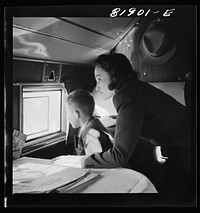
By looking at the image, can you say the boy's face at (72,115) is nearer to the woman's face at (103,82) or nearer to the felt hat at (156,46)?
the woman's face at (103,82)

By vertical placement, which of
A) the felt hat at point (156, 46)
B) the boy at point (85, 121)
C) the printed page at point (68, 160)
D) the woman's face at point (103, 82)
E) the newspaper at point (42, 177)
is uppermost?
the felt hat at point (156, 46)

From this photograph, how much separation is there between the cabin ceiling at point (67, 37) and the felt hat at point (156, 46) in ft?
0.39

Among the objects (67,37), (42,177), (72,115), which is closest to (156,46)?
(67,37)

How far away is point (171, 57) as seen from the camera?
6.18 feet

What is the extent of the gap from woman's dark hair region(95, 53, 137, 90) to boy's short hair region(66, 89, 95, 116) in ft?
0.49

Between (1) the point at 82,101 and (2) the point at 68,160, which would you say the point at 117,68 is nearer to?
(1) the point at 82,101

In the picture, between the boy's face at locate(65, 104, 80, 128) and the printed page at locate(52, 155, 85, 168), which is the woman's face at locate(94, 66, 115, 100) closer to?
the boy's face at locate(65, 104, 80, 128)

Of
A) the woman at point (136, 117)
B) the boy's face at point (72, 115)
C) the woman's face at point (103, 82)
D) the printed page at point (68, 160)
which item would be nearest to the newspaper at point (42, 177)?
the printed page at point (68, 160)

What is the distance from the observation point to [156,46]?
190 centimetres

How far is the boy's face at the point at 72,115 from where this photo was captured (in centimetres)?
191

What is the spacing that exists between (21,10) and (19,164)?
929 mm

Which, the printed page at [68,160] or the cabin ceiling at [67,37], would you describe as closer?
the cabin ceiling at [67,37]
